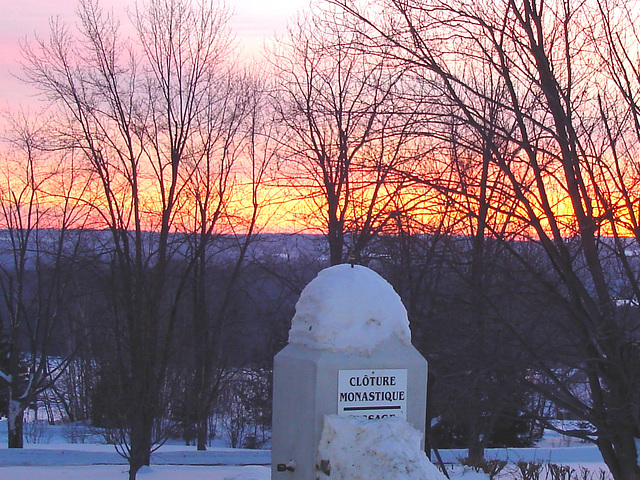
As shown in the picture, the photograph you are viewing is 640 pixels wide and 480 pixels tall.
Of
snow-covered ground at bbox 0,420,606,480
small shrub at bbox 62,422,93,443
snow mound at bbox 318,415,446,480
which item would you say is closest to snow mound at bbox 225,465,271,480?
snow-covered ground at bbox 0,420,606,480

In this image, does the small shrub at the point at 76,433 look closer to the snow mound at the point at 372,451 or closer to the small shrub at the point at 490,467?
the small shrub at the point at 490,467

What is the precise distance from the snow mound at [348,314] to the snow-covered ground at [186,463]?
6.20 m

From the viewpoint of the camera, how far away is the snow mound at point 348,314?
12.7 ft

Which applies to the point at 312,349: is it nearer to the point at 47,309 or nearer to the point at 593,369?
the point at 593,369

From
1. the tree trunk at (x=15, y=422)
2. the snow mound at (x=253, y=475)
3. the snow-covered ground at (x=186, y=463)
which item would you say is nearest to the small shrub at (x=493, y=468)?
the snow-covered ground at (x=186, y=463)

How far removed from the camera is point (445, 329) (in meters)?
6.94

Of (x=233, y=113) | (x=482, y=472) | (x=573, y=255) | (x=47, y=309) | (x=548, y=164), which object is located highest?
(x=233, y=113)

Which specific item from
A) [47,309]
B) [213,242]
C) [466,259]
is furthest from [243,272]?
[466,259]

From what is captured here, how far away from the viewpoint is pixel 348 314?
393 centimetres

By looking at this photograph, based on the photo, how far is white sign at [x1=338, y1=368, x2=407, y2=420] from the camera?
3.77 m

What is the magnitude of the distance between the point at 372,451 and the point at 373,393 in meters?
0.38

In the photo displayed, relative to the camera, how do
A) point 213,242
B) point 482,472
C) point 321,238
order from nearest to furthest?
point 482,472
point 321,238
point 213,242

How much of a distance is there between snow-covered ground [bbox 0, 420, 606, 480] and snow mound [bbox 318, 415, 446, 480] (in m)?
6.30

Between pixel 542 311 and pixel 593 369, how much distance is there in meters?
0.72
